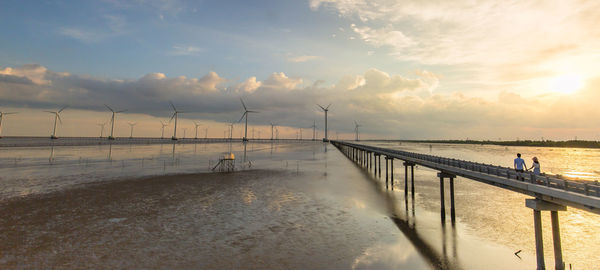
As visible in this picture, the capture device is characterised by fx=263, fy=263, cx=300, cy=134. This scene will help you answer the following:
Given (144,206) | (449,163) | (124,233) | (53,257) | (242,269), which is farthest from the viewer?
(449,163)

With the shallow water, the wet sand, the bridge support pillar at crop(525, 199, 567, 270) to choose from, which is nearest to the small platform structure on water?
the shallow water

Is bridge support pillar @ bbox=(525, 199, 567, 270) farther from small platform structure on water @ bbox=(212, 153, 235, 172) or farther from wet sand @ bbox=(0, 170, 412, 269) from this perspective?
small platform structure on water @ bbox=(212, 153, 235, 172)

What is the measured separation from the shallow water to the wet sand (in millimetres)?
80

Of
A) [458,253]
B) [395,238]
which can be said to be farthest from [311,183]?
[458,253]

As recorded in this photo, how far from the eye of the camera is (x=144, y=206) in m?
28.0

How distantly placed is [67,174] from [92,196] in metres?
23.8

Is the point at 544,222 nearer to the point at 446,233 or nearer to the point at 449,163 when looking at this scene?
the point at 449,163

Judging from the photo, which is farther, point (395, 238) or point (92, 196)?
point (92, 196)

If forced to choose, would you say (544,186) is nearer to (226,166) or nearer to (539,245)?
(539,245)

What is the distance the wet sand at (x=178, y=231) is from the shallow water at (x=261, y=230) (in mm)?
80

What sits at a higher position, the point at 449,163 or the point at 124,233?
the point at 449,163

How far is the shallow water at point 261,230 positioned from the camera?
1645 cm

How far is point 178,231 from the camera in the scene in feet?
68.7

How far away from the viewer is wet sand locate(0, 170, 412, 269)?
16.1m
